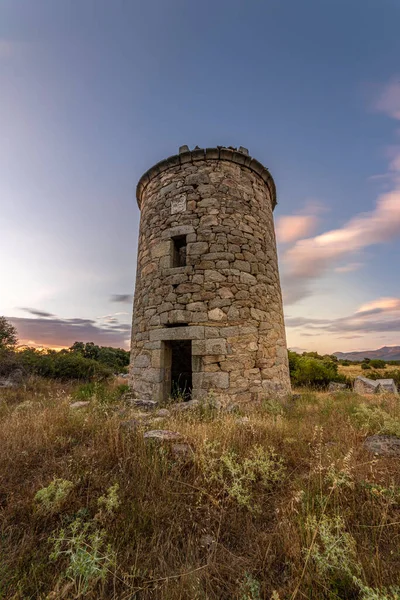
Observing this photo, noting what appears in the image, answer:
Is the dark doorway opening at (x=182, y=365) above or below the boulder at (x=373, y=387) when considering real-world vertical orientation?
above

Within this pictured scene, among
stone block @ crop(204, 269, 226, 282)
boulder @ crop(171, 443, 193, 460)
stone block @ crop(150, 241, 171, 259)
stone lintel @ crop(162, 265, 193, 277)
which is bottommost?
boulder @ crop(171, 443, 193, 460)

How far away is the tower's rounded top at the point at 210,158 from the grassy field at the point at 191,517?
6563 millimetres

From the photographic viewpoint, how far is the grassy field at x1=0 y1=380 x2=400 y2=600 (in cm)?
156

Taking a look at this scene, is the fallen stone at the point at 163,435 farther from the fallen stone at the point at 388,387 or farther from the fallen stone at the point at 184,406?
the fallen stone at the point at 388,387

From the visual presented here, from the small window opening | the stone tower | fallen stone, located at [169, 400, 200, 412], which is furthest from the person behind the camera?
the small window opening

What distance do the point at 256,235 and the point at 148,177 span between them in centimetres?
374

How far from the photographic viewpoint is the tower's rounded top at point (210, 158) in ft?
→ 22.7

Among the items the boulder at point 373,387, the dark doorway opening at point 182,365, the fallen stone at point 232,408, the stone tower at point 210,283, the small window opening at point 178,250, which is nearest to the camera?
the fallen stone at point 232,408

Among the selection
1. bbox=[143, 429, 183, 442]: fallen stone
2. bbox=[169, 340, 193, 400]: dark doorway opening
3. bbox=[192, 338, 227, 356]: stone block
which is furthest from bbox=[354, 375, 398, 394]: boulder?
bbox=[143, 429, 183, 442]: fallen stone

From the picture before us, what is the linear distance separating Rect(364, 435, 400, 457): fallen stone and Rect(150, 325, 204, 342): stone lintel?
3456 millimetres

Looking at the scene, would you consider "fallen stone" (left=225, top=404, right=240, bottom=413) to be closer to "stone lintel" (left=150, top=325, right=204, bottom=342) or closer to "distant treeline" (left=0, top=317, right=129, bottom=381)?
"stone lintel" (left=150, top=325, right=204, bottom=342)

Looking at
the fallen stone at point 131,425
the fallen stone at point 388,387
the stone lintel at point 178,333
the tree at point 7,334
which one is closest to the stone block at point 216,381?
the stone lintel at point 178,333

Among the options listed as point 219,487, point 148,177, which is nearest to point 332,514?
point 219,487

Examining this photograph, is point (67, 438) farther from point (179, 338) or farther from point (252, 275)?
point (252, 275)
